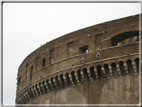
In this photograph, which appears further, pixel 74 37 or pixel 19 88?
pixel 19 88

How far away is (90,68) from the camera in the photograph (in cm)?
1783

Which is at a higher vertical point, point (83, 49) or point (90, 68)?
point (83, 49)

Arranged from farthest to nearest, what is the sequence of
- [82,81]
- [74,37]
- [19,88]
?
1. [19,88]
2. [74,37]
3. [82,81]

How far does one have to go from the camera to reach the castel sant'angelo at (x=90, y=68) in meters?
17.0

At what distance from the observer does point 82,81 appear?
18188mm

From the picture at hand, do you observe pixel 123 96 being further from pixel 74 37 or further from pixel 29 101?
pixel 29 101

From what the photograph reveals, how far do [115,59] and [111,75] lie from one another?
0.72 meters

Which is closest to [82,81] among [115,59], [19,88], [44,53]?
[115,59]

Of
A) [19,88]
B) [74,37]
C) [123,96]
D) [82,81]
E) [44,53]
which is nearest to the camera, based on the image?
[123,96]

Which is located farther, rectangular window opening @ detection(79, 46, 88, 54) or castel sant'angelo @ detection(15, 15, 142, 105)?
rectangular window opening @ detection(79, 46, 88, 54)

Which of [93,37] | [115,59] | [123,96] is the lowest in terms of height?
[123,96]

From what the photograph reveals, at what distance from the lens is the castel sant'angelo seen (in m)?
17.0

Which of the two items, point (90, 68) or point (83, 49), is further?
point (83, 49)

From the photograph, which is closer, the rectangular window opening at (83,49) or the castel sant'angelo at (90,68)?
the castel sant'angelo at (90,68)
